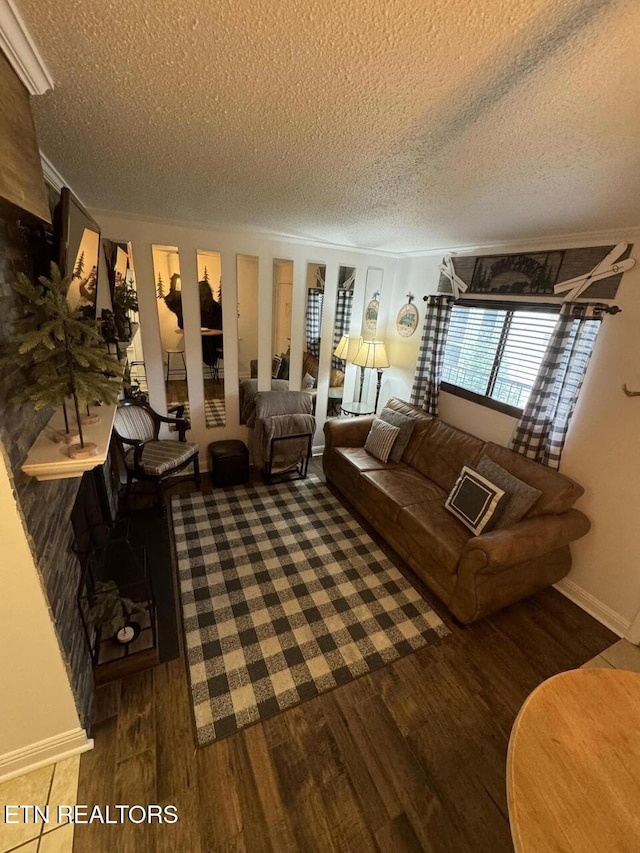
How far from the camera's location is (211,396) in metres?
3.48

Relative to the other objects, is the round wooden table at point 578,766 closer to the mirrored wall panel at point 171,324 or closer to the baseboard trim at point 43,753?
the baseboard trim at point 43,753

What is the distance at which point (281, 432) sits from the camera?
132 inches

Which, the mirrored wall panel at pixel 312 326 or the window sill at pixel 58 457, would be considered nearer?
the window sill at pixel 58 457

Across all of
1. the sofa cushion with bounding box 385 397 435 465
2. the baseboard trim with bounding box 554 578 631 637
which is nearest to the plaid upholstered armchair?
the sofa cushion with bounding box 385 397 435 465

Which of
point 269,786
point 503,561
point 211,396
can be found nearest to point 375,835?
point 269,786

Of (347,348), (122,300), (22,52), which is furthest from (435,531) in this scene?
(122,300)

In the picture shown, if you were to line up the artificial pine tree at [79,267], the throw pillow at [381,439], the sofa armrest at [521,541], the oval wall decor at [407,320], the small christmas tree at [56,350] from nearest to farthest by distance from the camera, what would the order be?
the small christmas tree at [56,350], the artificial pine tree at [79,267], the sofa armrest at [521,541], the throw pillow at [381,439], the oval wall decor at [407,320]

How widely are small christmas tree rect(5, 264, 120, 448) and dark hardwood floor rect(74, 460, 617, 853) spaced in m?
1.50

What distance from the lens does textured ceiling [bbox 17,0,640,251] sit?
69 cm

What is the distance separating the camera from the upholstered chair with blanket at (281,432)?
3.35 metres

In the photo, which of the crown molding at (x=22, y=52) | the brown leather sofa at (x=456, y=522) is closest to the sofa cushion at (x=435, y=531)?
the brown leather sofa at (x=456, y=522)

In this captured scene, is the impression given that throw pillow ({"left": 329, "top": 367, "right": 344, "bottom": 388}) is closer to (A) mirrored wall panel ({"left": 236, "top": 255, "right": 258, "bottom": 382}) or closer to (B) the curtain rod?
(A) mirrored wall panel ({"left": 236, "top": 255, "right": 258, "bottom": 382})

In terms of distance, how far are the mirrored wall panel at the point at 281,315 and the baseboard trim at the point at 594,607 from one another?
10.3 ft

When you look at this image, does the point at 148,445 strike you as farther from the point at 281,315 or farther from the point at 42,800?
the point at 42,800
